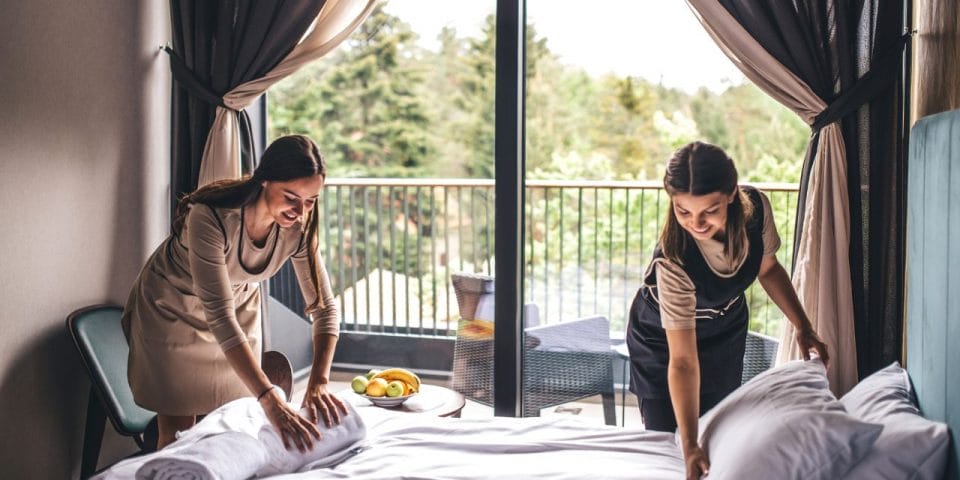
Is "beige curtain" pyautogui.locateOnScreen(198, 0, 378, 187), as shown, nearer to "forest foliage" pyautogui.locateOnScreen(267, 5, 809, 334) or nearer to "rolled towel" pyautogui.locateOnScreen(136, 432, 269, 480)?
"forest foliage" pyautogui.locateOnScreen(267, 5, 809, 334)

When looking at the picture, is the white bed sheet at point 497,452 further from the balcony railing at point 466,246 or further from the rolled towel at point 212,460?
the balcony railing at point 466,246

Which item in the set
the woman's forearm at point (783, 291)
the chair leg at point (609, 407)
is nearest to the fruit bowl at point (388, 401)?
the chair leg at point (609, 407)

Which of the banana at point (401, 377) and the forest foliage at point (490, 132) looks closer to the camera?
the banana at point (401, 377)

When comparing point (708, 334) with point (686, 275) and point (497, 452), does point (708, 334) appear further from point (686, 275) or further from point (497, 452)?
point (497, 452)

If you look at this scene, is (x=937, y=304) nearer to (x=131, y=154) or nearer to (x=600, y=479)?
(x=600, y=479)

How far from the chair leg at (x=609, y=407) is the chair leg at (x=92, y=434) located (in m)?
1.88

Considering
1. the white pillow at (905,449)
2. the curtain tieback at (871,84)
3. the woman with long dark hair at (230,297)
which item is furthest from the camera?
the curtain tieback at (871,84)

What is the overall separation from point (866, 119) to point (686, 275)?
3.41ft

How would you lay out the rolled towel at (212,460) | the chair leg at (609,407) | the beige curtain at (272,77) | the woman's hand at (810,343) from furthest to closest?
the chair leg at (609,407)
the beige curtain at (272,77)
the woman's hand at (810,343)
the rolled towel at (212,460)

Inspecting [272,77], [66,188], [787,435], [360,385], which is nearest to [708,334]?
[787,435]

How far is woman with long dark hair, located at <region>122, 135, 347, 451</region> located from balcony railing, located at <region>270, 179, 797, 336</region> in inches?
49.7

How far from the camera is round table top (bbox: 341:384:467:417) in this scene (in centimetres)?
264

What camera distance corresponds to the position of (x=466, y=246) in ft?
13.2

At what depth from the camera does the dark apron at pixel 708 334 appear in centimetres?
211
